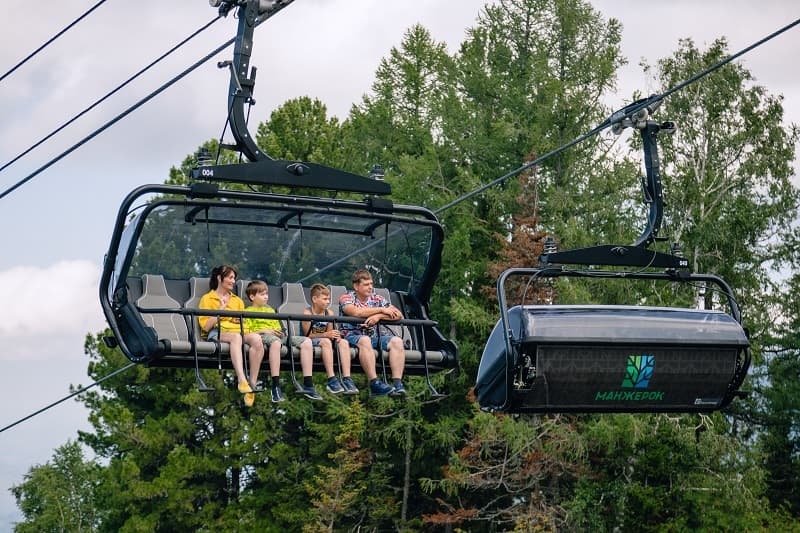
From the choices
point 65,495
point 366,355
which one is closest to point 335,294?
point 366,355

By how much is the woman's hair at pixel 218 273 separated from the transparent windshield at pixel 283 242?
0.27 ft

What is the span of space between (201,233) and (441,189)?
26.1m

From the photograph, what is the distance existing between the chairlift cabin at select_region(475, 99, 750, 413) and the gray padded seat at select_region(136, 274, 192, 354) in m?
2.39

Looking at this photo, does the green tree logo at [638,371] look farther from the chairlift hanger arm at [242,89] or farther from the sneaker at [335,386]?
the chairlift hanger arm at [242,89]

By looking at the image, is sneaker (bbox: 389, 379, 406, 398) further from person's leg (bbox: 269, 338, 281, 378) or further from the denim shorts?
person's leg (bbox: 269, 338, 281, 378)

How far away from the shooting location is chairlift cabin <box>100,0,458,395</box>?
40.4 feet

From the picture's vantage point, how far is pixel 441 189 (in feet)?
128

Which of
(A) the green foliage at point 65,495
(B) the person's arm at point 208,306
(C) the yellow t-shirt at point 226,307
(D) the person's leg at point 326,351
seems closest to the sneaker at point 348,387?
(D) the person's leg at point 326,351

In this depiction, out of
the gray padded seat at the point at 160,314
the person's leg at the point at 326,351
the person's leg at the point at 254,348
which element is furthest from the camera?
the person's leg at the point at 326,351

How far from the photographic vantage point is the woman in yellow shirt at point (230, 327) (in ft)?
43.1

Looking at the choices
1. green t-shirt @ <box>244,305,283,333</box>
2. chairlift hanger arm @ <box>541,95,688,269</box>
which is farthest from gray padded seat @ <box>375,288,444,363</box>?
chairlift hanger arm @ <box>541,95,688,269</box>

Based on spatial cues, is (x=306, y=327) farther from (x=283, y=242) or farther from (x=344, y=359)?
(x=283, y=242)

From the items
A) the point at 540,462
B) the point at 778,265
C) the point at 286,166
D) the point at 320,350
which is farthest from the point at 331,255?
the point at 778,265

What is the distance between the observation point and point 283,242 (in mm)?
13695
